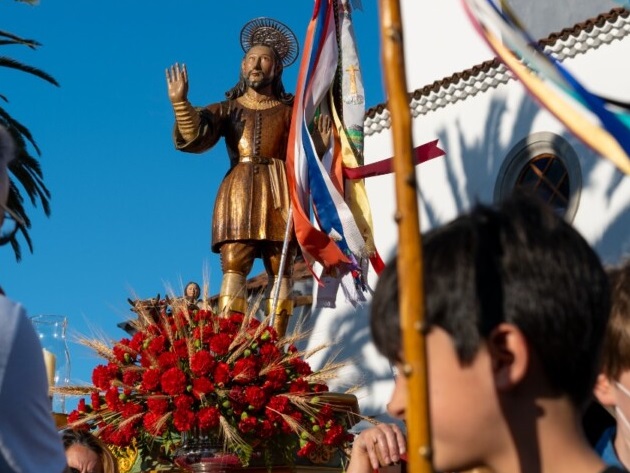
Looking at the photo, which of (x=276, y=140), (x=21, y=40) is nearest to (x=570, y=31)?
(x=276, y=140)

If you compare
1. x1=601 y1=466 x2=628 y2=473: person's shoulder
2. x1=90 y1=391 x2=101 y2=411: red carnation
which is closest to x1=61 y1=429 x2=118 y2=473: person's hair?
x1=90 y1=391 x2=101 y2=411: red carnation

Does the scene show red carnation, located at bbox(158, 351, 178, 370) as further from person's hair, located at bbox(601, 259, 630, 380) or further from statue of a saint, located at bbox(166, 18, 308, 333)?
person's hair, located at bbox(601, 259, 630, 380)

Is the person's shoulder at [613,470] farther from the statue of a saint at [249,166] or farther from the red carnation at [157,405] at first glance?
the statue of a saint at [249,166]

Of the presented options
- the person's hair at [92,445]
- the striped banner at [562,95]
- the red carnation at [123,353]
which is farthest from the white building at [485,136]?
the striped banner at [562,95]

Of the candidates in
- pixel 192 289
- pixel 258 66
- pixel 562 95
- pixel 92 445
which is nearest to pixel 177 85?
pixel 258 66

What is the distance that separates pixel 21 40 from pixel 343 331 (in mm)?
5186

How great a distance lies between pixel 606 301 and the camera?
5.26 ft

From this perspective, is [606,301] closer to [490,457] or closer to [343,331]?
[490,457]

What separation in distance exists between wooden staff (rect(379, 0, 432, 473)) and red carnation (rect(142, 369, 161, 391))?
4219 mm

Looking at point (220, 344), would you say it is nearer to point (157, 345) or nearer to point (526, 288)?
point (157, 345)

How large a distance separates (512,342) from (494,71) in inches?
434

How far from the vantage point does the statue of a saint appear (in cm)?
857

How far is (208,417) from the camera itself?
543cm

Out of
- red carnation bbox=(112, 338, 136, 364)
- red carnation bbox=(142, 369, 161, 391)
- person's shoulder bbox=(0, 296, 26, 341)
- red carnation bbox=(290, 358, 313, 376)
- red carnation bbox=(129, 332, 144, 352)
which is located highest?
red carnation bbox=(129, 332, 144, 352)
